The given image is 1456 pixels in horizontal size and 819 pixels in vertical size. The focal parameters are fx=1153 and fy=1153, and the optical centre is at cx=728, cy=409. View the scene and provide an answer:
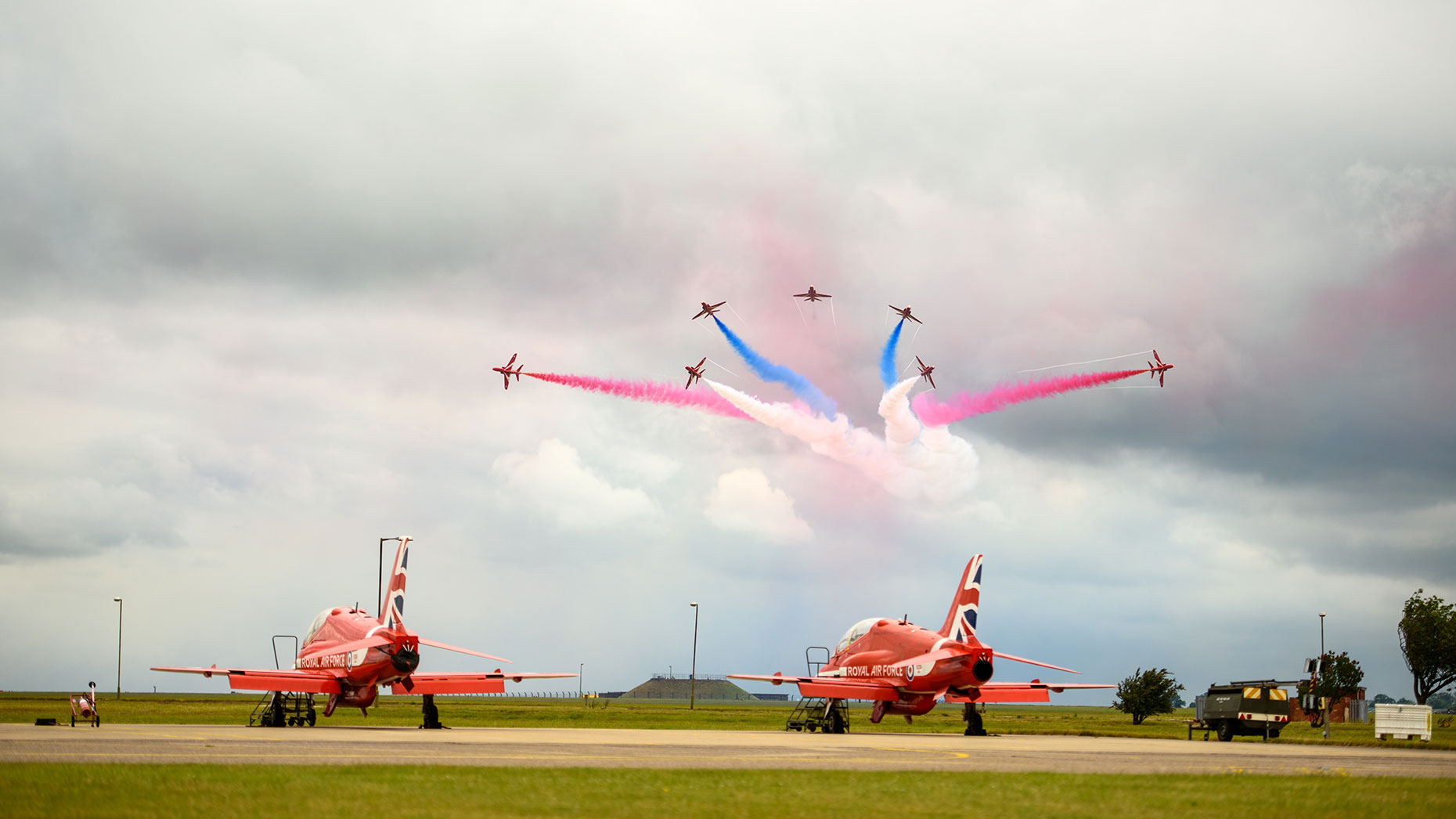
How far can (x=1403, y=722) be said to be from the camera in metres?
50.1

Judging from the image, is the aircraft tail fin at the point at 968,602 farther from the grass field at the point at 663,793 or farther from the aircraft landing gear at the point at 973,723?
the grass field at the point at 663,793

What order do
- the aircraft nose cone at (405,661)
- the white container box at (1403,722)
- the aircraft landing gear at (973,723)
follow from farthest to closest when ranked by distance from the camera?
1. the white container box at (1403,722)
2. the aircraft landing gear at (973,723)
3. the aircraft nose cone at (405,661)

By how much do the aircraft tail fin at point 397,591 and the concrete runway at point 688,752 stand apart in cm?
586

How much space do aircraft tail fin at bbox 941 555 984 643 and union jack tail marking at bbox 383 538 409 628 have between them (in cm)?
2293

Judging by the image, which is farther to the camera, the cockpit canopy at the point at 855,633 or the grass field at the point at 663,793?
the cockpit canopy at the point at 855,633

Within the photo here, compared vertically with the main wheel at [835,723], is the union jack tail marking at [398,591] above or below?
above

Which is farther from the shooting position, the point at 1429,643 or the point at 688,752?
the point at 1429,643

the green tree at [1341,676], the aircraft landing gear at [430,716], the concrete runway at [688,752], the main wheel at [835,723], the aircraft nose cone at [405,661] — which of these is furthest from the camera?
the green tree at [1341,676]

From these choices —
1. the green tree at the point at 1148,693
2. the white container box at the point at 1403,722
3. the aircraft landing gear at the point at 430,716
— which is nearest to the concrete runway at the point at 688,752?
the aircraft landing gear at the point at 430,716

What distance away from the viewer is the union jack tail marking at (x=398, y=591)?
46.8 metres

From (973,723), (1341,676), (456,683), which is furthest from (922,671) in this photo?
(1341,676)

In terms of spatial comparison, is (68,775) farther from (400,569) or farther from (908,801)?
(400,569)

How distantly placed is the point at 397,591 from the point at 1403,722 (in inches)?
1709

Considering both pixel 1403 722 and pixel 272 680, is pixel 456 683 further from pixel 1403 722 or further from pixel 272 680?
pixel 1403 722
